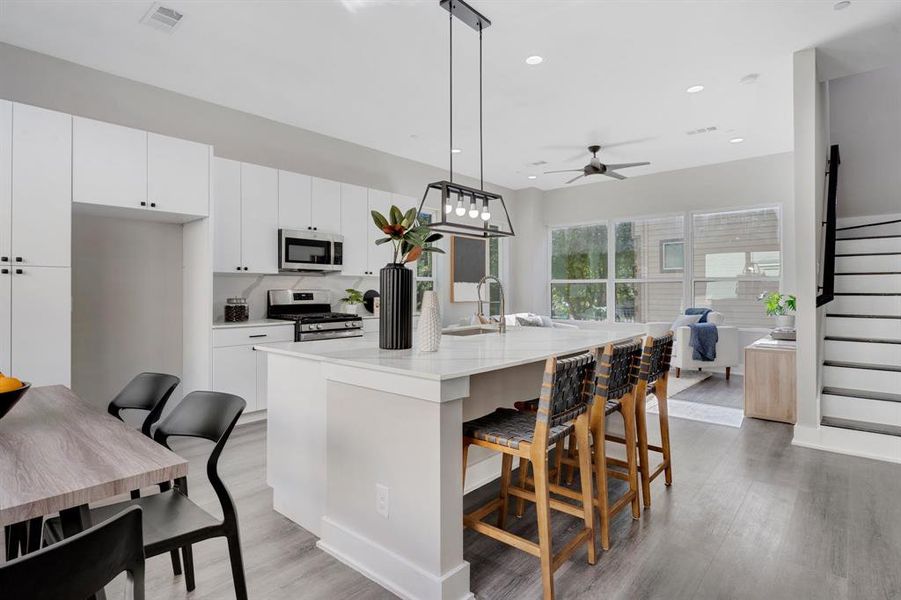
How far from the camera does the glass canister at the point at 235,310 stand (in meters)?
4.57

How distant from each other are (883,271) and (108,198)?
6650mm

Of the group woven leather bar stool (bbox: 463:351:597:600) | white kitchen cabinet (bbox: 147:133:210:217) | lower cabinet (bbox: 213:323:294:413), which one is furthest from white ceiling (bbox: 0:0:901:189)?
woven leather bar stool (bbox: 463:351:597:600)

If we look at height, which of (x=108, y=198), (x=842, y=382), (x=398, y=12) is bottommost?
(x=842, y=382)

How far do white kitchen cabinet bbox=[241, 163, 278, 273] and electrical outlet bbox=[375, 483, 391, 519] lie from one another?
317 cm

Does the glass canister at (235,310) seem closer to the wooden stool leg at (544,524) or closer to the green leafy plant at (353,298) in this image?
the green leafy plant at (353,298)

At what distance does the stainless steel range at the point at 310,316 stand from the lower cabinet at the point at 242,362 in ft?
0.76

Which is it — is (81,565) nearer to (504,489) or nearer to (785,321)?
(504,489)

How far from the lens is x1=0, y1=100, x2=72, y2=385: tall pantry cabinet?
A: 310cm

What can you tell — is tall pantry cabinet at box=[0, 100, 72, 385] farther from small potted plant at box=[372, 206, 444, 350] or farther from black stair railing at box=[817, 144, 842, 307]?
black stair railing at box=[817, 144, 842, 307]

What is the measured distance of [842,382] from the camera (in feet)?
13.1

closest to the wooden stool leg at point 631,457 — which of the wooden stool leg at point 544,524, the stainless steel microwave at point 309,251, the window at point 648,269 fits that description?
the wooden stool leg at point 544,524

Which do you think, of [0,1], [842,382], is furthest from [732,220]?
[0,1]

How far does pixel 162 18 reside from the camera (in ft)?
10.4

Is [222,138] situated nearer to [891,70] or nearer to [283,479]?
[283,479]
